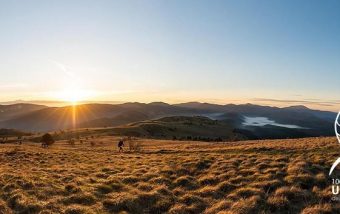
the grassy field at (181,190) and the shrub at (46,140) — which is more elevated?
the grassy field at (181,190)

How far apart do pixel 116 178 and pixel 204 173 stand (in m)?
5.87

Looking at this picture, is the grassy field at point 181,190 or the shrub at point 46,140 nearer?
the grassy field at point 181,190

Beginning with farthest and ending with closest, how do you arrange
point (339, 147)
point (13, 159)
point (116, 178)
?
point (13, 159), point (339, 147), point (116, 178)

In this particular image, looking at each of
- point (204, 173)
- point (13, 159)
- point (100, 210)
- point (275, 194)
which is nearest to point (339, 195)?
point (275, 194)

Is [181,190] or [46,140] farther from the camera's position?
[46,140]

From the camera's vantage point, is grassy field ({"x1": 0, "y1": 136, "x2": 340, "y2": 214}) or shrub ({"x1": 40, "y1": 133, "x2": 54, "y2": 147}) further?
shrub ({"x1": 40, "y1": 133, "x2": 54, "y2": 147})

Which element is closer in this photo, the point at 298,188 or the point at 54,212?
the point at 54,212

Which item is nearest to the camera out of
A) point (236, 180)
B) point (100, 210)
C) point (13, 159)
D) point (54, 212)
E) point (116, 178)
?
point (54, 212)

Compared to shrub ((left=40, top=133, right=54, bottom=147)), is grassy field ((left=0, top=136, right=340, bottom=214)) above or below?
above

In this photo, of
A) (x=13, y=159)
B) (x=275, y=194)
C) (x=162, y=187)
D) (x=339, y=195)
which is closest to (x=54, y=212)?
(x=162, y=187)

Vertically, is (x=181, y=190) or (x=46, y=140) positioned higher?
(x=181, y=190)

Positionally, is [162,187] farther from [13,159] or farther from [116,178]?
[13,159]

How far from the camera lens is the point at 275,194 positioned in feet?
52.7

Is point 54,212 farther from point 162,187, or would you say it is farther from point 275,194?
point 275,194
